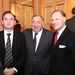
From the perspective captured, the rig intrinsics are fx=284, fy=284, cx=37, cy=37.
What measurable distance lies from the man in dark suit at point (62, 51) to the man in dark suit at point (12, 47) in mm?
512

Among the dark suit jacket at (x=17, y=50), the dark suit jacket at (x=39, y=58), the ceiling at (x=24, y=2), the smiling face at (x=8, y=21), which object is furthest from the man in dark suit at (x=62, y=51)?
the ceiling at (x=24, y=2)

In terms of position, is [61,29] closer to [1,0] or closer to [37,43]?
[37,43]

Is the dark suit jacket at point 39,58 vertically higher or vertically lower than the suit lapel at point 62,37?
lower

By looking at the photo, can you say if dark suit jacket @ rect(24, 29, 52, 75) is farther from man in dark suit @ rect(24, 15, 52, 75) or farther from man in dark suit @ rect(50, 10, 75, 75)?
man in dark suit @ rect(50, 10, 75, 75)

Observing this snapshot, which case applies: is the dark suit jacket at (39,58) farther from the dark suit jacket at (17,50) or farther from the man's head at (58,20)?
the man's head at (58,20)

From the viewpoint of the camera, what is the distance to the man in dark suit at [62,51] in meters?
4.03

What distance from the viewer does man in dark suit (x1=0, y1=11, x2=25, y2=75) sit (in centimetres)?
422

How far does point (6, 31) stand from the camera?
4.33m

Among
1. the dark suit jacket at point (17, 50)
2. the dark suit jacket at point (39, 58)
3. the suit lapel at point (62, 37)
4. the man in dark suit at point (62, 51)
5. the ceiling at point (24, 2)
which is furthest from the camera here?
the ceiling at point (24, 2)

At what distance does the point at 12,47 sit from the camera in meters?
4.28

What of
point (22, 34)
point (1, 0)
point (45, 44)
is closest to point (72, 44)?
point (45, 44)

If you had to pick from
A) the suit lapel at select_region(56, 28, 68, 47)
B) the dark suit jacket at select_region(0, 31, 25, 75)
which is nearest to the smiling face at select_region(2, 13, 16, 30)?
the dark suit jacket at select_region(0, 31, 25, 75)

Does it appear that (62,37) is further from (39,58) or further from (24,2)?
(24,2)

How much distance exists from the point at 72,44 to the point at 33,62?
75 cm
